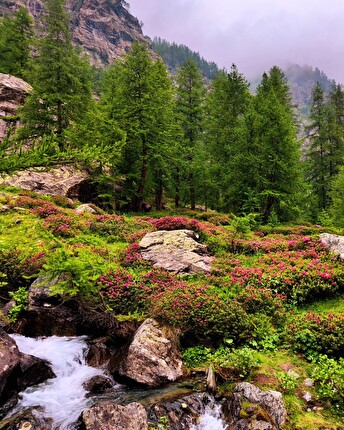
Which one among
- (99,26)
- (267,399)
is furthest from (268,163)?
(99,26)

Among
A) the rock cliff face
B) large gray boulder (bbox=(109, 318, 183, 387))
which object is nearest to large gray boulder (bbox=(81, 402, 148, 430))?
large gray boulder (bbox=(109, 318, 183, 387))

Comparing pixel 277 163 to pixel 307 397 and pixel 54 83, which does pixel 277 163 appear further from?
pixel 54 83

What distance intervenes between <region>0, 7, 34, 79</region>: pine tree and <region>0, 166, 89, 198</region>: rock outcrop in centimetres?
2166

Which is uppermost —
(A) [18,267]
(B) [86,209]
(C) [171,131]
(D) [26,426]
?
(C) [171,131]

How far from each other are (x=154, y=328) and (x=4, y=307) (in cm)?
533

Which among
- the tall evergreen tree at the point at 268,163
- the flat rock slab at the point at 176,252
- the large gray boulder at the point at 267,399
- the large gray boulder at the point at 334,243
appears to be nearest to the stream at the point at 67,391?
the large gray boulder at the point at 267,399

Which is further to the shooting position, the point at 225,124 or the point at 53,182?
the point at 225,124

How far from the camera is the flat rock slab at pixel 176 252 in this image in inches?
479

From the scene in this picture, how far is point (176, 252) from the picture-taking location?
13.1m

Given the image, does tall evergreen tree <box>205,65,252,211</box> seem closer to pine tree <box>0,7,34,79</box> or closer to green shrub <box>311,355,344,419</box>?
green shrub <box>311,355,344,419</box>

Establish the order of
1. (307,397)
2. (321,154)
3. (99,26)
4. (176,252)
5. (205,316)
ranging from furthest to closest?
(99,26) → (321,154) → (176,252) → (205,316) → (307,397)

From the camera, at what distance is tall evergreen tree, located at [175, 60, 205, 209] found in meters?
28.3

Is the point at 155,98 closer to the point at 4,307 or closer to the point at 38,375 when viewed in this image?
the point at 4,307

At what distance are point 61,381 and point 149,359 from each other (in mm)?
2343
